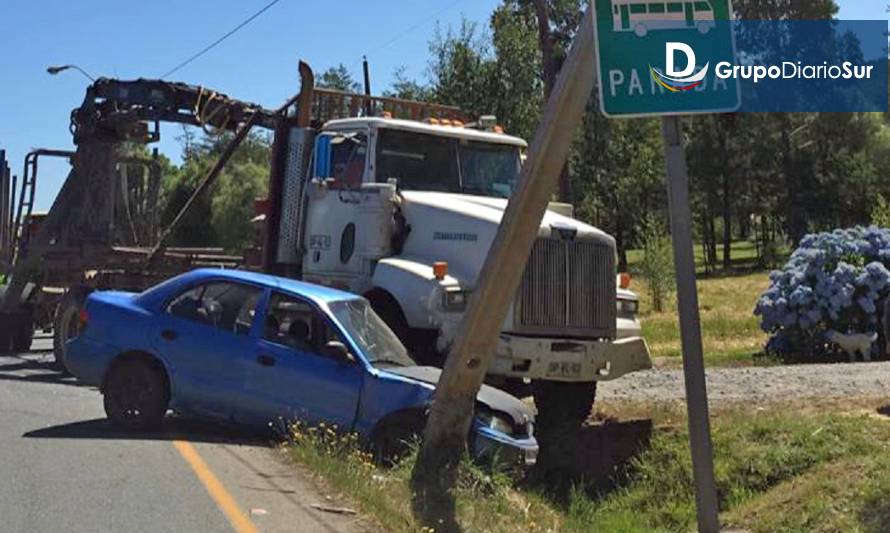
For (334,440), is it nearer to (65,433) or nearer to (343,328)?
(343,328)

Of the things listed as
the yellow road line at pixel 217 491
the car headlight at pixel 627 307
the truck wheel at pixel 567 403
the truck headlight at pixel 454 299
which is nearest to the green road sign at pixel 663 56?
the yellow road line at pixel 217 491

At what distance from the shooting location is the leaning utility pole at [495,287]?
290 inches

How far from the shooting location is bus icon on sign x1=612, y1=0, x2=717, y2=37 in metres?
6.38

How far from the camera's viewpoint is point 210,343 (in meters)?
9.84

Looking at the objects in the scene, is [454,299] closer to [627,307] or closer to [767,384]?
[627,307]

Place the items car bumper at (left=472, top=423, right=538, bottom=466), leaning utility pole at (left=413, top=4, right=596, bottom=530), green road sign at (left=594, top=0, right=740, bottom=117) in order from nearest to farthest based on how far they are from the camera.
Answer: green road sign at (left=594, top=0, right=740, bottom=117) < leaning utility pole at (left=413, top=4, right=596, bottom=530) < car bumper at (left=472, top=423, right=538, bottom=466)

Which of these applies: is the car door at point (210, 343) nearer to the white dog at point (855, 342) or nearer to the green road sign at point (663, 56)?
the green road sign at point (663, 56)

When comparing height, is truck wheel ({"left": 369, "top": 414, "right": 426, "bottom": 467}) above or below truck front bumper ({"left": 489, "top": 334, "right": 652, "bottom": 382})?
below

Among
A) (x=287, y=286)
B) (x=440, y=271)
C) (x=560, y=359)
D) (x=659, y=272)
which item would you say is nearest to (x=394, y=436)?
(x=287, y=286)

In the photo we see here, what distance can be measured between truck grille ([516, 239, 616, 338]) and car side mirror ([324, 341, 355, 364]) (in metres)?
2.08

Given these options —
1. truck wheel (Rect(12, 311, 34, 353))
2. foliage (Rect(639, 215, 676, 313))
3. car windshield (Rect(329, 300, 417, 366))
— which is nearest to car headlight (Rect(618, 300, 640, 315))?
car windshield (Rect(329, 300, 417, 366))

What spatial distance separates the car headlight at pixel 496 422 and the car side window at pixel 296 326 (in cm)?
153

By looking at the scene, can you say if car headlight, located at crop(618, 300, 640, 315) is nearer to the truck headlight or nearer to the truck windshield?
the truck windshield

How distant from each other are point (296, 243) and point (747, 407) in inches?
221
